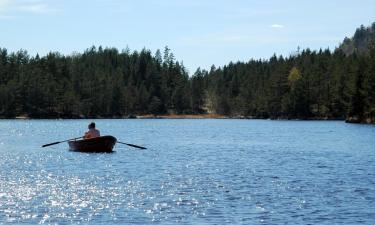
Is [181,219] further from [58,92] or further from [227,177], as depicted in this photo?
[58,92]

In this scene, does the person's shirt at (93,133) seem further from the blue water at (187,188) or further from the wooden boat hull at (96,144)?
the blue water at (187,188)

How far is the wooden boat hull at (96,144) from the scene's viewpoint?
206 feet

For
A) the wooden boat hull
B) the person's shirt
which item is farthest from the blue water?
the person's shirt

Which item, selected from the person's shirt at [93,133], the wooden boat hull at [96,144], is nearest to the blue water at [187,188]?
the wooden boat hull at [96,144]

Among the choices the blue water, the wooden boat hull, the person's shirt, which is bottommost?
the blue water

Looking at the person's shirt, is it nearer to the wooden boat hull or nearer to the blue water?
the wooden boat hull

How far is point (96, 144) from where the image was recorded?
208 feet

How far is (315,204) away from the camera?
3173 cm

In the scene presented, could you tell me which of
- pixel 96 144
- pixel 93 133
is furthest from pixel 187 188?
pixel 93 133

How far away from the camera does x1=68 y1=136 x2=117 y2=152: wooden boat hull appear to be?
206 feet

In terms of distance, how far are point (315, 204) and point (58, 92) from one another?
170m

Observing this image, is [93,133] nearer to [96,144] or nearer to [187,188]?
[96,144]

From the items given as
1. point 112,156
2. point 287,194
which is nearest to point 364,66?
point 112,156

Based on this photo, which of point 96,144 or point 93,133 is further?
point 93,133
